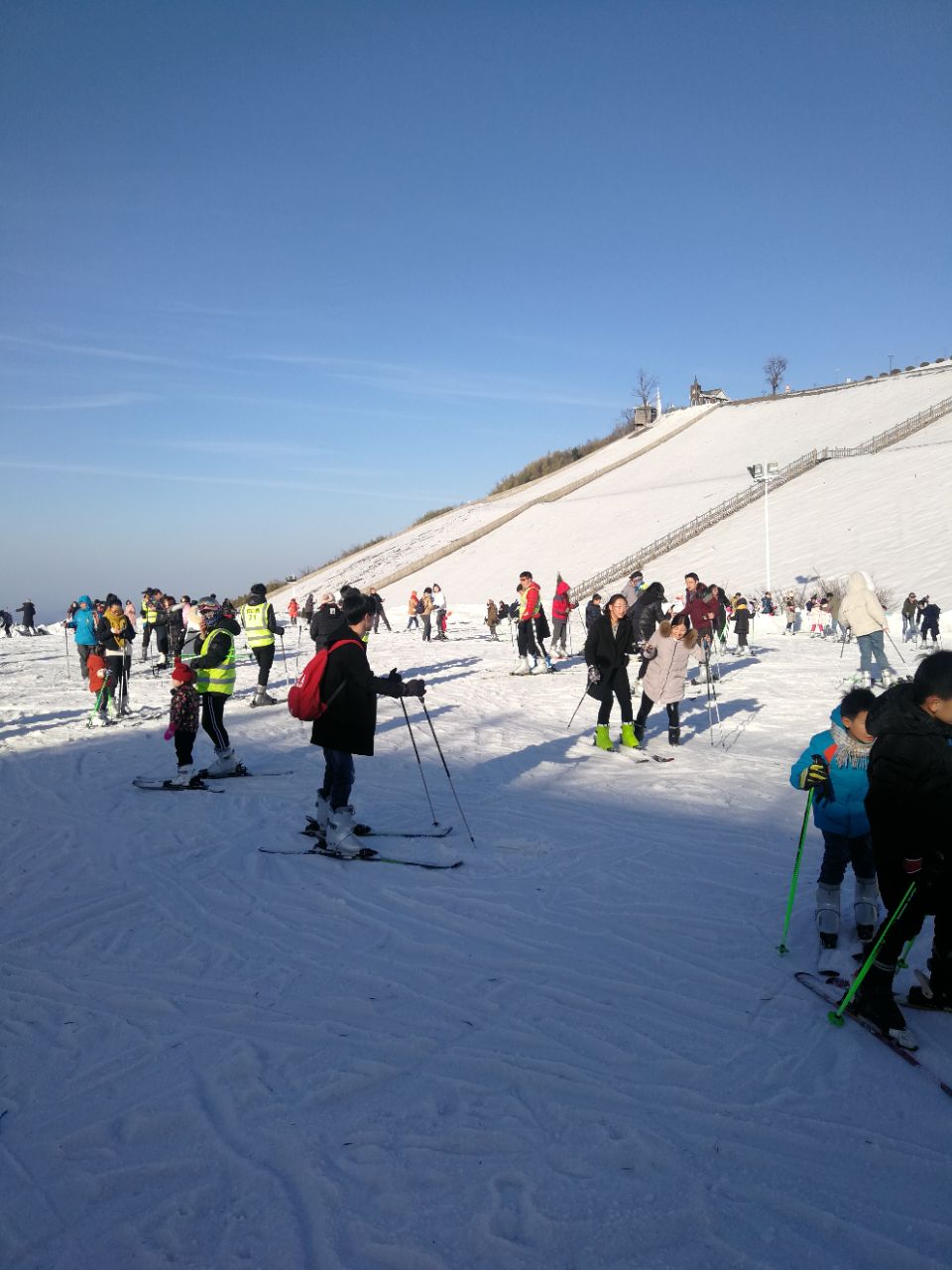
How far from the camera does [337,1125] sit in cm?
338

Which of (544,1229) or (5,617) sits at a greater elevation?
(5,617)

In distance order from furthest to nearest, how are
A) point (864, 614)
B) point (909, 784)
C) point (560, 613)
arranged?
point (560, 613)
point (864, 614)
point (909, 784)

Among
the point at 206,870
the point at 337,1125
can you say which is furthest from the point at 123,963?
the point at 337,1125

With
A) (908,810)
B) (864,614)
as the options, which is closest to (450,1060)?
(908,810)

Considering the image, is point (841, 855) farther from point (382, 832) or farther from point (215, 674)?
point (215, 674)

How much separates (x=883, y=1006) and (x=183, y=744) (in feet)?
23.0

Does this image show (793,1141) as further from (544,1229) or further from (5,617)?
(5,617)

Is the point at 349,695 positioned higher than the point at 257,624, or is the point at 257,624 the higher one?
the point at 257,624

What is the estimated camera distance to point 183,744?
891 centimetres

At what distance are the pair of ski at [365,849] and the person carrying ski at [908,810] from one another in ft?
10.8

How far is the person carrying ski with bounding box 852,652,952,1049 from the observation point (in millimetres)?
3736

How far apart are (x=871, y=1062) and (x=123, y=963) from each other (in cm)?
401

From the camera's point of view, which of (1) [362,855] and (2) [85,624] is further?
(2) [85,624]

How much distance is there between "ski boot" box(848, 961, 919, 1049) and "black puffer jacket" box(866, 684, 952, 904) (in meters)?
0.46
